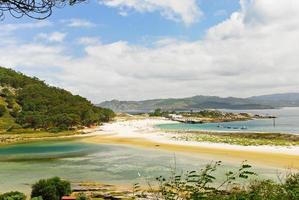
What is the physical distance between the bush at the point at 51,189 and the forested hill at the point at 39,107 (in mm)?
98933

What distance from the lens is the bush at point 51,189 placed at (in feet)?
91.9

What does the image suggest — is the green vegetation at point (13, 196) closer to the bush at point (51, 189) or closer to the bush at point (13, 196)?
the bush at point (13, 196)

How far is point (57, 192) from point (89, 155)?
38.4m

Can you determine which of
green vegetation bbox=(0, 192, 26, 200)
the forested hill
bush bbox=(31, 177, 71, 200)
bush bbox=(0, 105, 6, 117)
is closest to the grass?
the forested hill

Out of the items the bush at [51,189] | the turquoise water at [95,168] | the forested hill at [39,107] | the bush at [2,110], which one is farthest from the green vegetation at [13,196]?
the bush at [2,110]

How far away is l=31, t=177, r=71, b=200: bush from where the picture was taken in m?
28.0

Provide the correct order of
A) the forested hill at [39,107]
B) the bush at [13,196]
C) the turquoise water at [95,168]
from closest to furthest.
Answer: the bush at [13,196] → the turquoise water at [95,168] → the forested hill at [39,107]

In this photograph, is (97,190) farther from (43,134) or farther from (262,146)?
(43,134)

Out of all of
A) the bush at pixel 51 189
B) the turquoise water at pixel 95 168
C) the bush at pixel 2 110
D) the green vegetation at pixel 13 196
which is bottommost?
the turquoise water at pixel 95 168

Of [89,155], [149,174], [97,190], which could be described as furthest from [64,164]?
[97,190]

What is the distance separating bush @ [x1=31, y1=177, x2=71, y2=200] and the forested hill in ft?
325

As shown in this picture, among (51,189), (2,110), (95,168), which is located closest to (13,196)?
(51,189)

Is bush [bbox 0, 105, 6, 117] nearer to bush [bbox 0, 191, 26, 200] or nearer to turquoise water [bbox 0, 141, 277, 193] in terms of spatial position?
turquoise water [bbox 0, 141, 277, 193]

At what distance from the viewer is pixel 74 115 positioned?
137m
